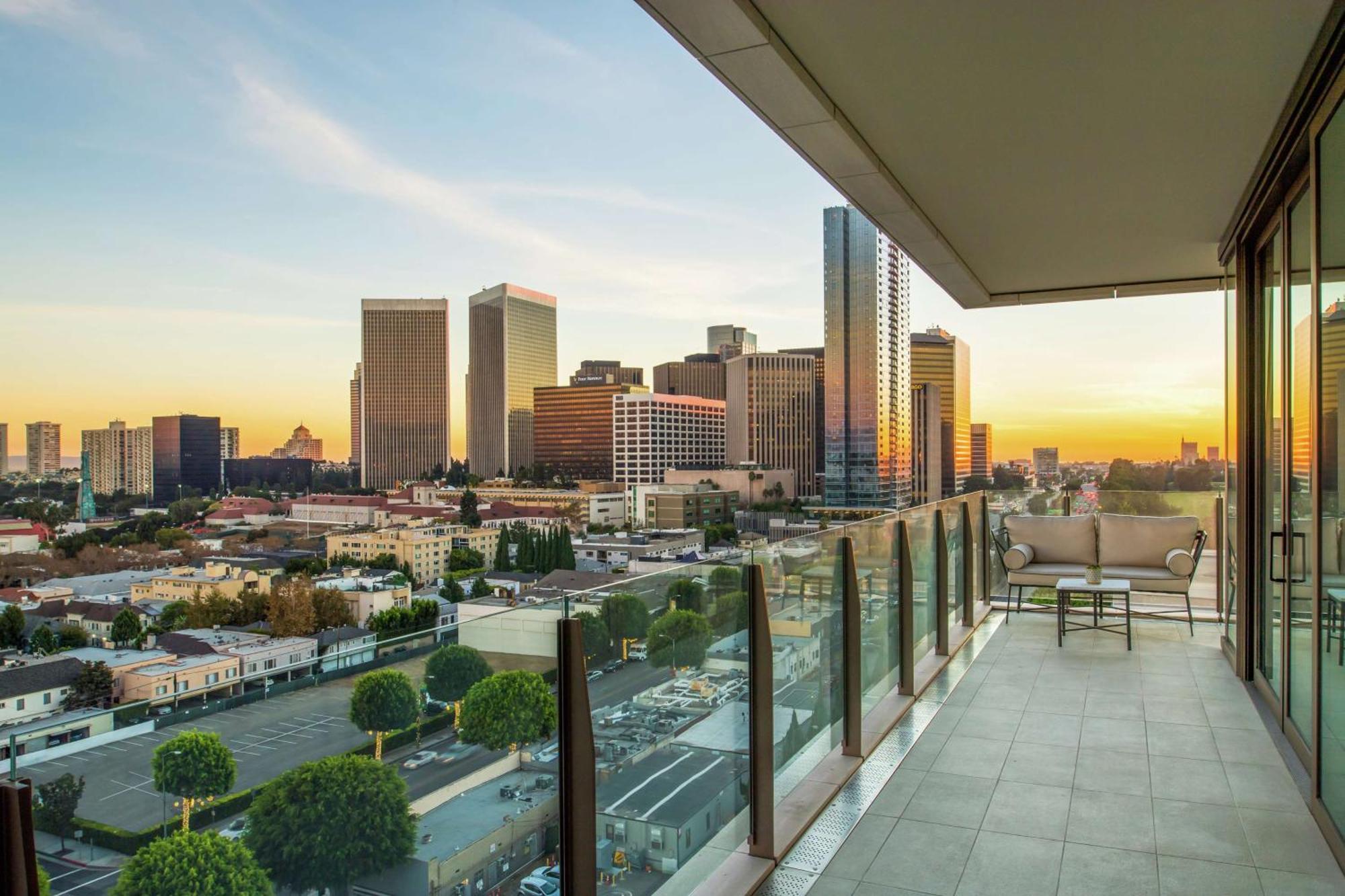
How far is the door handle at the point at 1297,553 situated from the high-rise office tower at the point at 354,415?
7115 cm

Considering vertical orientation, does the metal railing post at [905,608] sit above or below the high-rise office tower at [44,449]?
below

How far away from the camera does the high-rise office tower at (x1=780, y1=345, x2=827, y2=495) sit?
215 ft

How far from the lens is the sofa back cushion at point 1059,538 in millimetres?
7641

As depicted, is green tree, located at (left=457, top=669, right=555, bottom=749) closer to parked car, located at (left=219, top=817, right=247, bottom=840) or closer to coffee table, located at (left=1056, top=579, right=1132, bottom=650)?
parked car, located at (left=219, top=817, right=247, bottom=840)

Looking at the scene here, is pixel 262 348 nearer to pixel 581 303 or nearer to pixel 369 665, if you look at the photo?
pixel 581 303

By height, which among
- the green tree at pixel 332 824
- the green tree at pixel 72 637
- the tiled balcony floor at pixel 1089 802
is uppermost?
the green tree at pixel 332 824

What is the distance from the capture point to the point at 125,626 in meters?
26.3

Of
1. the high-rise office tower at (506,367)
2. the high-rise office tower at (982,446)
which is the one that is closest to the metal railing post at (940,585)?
the high-rise office tower at (982,446)

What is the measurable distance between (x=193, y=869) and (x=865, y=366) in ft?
209

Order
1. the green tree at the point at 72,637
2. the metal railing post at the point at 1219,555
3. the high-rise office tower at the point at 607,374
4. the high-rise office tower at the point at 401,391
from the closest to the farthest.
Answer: the metal railing post at the point at 1219,555 → the green tree at the point at 72,637 → the high-rise office tower at the point at 401,391 → the high-rise office tower at the point at 607,374

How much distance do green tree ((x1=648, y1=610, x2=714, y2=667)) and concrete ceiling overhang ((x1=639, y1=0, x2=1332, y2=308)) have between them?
1.80 meters

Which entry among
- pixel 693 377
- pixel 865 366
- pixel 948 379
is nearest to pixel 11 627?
pixel 948 379

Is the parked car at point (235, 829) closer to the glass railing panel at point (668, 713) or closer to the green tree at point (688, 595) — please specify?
the glass railing panel at point (668, 713)

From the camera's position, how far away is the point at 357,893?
1.44 metres
